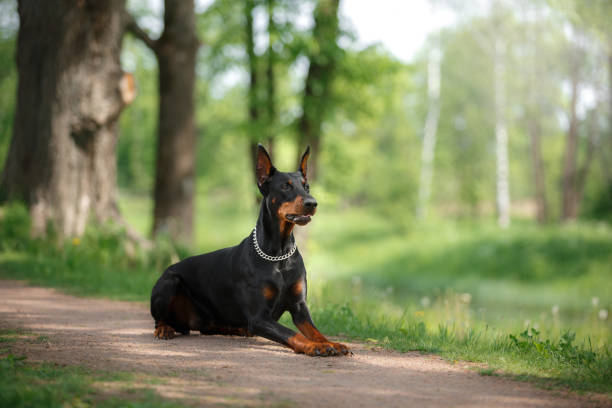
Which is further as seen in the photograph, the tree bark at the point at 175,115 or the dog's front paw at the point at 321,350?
the tree bark at the point at 175,115

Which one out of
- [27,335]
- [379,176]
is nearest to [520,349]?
[27,335]

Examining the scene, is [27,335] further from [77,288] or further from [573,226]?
[573,226]

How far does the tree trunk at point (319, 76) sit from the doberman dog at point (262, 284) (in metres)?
9.59

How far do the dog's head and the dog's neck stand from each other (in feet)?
0.19

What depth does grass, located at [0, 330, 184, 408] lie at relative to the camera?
320cm

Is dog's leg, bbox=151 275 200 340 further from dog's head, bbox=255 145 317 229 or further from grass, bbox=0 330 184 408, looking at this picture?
grass, bbox=0 330 184 408

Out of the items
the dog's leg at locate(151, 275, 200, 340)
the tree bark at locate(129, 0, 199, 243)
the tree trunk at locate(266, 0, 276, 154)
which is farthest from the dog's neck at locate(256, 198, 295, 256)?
the tree trunk at locate(266, 0, 276, 154)

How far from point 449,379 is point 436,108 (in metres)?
28.0

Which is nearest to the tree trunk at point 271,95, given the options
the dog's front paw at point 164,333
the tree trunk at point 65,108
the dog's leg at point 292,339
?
the tree trunk at point 65,108

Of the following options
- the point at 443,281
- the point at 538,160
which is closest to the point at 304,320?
the point at 443,281

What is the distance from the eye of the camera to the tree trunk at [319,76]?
14.7 metres

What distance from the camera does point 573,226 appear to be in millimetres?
20016

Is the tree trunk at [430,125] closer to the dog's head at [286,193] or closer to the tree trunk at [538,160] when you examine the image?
the tree trunk at [538,160]

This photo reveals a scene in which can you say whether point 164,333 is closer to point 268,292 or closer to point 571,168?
point 268,292
